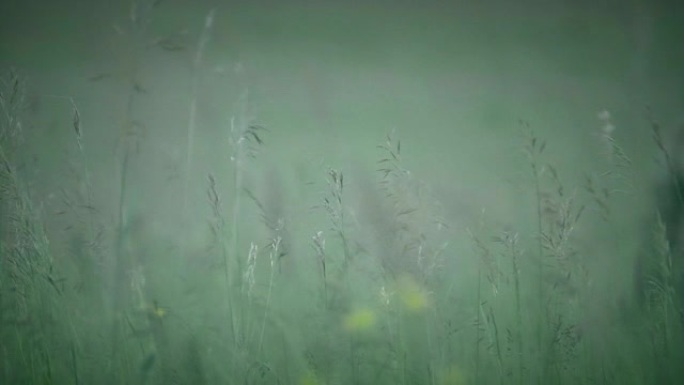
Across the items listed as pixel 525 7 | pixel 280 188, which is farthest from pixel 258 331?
pixel 525 7

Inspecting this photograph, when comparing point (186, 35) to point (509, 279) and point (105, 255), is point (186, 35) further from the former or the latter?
point (509, 279)

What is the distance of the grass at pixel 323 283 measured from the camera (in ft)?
6.08

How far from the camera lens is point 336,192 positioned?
78.5 inches

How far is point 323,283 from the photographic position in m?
1.95

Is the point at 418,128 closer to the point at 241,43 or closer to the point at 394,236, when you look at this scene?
the point at 394,236

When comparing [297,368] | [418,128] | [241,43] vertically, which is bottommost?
[297,368]

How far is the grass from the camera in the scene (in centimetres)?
185

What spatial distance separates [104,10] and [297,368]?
119 cm

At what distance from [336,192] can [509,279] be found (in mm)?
567

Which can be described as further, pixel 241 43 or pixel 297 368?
pixel 241 43

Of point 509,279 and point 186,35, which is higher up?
point 186,35

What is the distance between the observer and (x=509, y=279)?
6.48 feet

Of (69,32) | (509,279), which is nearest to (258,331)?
(509,279)

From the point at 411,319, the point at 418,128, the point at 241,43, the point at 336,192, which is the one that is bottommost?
the point at 411,319
